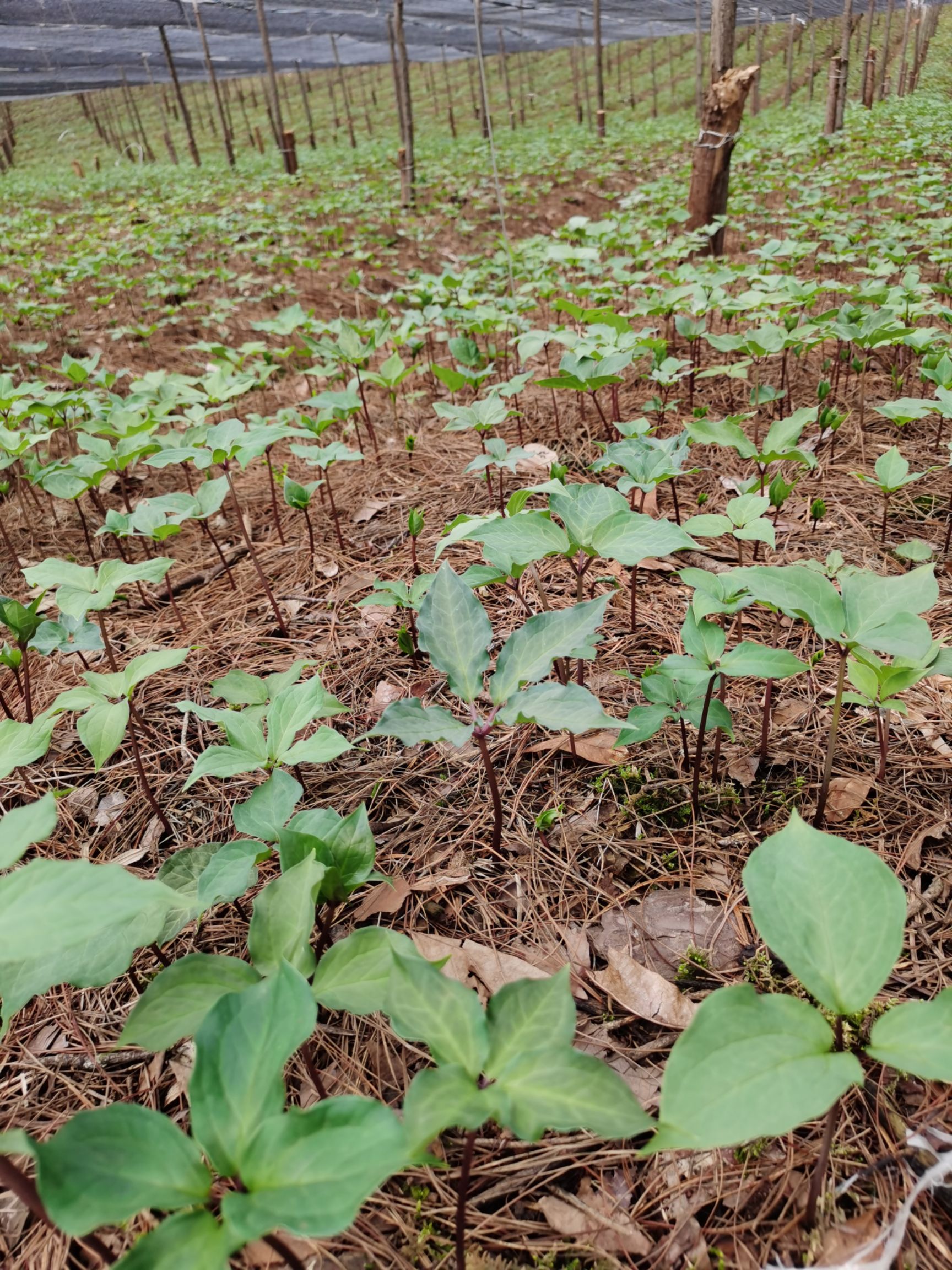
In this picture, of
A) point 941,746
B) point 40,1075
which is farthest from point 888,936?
point 40,1075

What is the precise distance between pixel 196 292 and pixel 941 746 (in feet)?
21.4

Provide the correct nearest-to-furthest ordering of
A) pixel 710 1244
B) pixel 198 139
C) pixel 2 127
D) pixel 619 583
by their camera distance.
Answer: pixel 710 1244 → pixel 619 583 → pixel 2 127 → pixel 198 139

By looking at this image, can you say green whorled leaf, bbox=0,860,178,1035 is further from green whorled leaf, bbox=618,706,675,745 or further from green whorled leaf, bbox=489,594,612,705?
green whorled leaf, bbox=618,706,675,745

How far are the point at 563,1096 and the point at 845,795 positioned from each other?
33.2 inches

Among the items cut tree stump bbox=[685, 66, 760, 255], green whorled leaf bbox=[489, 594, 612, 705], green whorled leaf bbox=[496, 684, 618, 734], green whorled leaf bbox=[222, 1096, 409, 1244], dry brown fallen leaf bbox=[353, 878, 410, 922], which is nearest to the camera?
green whorled leaf bbox=[222, 1096, 409, 1244]

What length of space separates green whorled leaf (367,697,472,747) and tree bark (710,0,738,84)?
14.8 ft

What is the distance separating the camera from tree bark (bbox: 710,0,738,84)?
390 centimetres

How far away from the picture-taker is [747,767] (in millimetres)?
1305

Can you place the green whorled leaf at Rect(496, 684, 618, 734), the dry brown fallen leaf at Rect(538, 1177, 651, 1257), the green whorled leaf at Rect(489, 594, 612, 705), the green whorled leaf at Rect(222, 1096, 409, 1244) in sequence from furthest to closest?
the green whorled leaf at Rect(489, 594, 612, 705) < the green whorled leaf at Rect(496, 684, 618, 734) < the dry brown fallen leaf at Rect(538, 1177, 651, 1257) < the green whorled leaf at Rect(222, 1096, 409, 1244)

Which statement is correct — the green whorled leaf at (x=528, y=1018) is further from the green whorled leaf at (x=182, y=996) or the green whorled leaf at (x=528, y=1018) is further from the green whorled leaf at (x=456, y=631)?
the green whorled leaf at (x=456, y=631)

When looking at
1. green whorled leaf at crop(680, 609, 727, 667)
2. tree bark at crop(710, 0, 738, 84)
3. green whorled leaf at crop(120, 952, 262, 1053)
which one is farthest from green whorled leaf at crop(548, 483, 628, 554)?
tree bark at crop(710, 0, 738, 84)

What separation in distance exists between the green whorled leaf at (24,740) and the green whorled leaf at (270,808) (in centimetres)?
31

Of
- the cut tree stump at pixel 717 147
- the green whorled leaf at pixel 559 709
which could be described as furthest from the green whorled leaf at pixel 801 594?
the cut tree stump at pixel 717 147

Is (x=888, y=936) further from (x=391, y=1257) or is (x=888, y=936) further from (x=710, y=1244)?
(x=391, y=1257)
